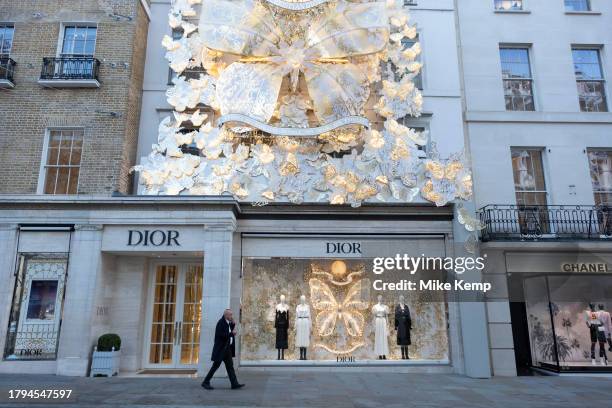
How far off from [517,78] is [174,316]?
1394 cm

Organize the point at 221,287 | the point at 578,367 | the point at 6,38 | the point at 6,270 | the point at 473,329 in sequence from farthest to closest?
the point at 6,38 → the point at 578,367 → the point at 473,329 → the point at 6,270 → the point at 221,287

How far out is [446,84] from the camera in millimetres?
14523

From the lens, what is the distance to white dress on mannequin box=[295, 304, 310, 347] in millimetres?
13180

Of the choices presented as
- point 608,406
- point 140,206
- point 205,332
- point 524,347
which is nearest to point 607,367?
point 524,347

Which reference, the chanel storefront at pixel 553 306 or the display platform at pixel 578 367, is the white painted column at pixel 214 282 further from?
the display platform at pixel 578 367

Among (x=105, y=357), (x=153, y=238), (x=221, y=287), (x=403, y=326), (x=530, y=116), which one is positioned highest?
(x=530, y=116)

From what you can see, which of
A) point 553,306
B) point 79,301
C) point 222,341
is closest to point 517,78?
point 553,306

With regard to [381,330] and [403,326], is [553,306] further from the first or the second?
[381,330]

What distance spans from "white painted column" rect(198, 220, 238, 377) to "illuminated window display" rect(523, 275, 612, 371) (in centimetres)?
934

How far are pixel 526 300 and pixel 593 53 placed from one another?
30.3ft

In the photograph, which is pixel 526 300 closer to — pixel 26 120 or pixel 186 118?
pixel 186 118

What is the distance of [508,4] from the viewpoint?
15.8 m

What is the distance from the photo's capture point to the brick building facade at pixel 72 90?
12828 mm

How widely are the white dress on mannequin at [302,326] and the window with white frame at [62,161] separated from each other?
7646 millimetres
